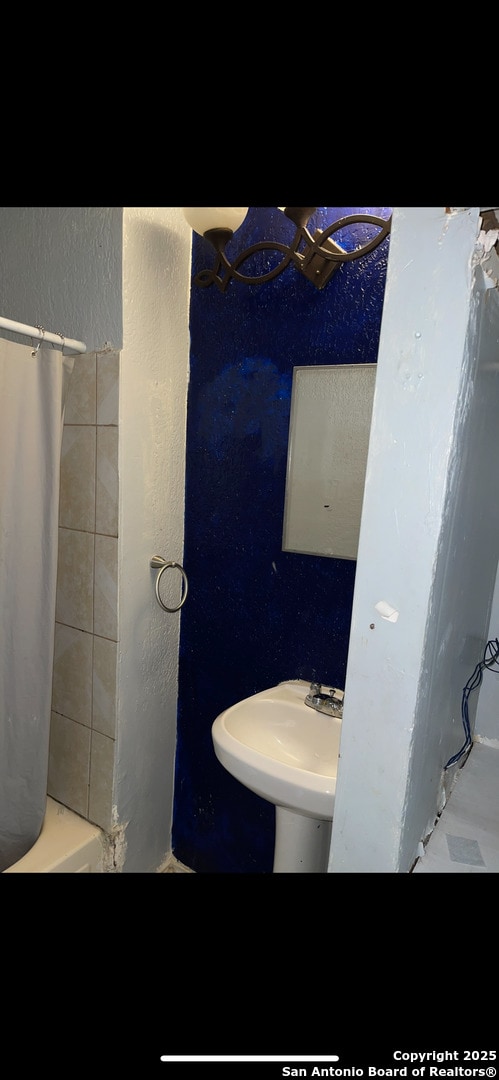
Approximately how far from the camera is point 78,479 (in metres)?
1.44

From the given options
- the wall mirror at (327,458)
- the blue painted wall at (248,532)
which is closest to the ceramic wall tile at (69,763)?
the blue painted wall at (248,532)

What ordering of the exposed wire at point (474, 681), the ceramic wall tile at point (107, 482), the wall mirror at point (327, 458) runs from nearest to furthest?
the exposed wire at point (474, 681) < the wall mirror at point (327, 458) < the ceramic wall tile at point (107, 482)

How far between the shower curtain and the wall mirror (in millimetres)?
618

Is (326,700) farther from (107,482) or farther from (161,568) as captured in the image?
(107,482)

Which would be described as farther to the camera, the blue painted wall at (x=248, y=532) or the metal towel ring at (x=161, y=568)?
the metal towel ring at (x=161, y=568)

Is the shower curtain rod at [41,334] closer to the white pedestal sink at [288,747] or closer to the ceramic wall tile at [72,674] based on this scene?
the ceramic wall tile at [72,674]

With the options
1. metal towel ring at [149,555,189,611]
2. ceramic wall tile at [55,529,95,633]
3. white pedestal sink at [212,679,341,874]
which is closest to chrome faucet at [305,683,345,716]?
white pedestal sink at [212,679,341,874]

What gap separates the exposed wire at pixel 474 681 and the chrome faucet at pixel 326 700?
0.29 meters

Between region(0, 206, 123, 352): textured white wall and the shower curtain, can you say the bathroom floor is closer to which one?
the shower curtain

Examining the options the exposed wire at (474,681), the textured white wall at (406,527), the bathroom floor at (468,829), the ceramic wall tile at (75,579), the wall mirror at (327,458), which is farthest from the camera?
the ceramic wall tile at (75,579)

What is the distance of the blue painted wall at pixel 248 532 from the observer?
4.17 feet

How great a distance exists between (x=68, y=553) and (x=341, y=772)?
3.71 ft
